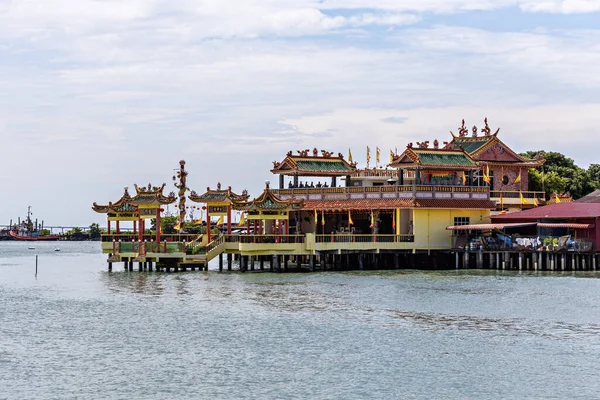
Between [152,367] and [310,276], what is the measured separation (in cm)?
2911

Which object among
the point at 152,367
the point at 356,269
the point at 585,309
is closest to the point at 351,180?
the point at 356,269

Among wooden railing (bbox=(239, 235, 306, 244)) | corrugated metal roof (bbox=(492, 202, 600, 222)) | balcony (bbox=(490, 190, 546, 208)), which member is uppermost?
balcony (bbox=(490, 190, 546, 208))

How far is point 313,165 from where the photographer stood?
72.0 metres

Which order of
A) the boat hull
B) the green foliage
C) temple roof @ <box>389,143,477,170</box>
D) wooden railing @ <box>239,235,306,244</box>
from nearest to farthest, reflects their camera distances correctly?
wooden railing @ <box>239,235,306,244</box> < temple roof @ <box>389,143,477,170</box> < the green foliage < the boat hull

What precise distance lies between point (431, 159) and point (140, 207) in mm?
17943

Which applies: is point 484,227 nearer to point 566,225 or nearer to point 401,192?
point 566,225

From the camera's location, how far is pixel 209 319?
1613 inches

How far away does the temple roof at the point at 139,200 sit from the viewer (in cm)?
6378

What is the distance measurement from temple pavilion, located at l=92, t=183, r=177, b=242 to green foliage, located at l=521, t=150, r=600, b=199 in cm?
3360

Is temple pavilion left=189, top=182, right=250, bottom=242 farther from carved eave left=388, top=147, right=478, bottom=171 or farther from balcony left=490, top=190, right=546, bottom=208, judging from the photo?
balcony left=490, top=190, right=546, bottom=208

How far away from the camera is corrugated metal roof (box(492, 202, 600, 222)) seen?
204 ft

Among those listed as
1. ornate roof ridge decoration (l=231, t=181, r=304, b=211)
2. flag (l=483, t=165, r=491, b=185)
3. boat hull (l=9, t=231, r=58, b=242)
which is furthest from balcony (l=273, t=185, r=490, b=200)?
boat hull (l=9, t=231, r=58, b=242)

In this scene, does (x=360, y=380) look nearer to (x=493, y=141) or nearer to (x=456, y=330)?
(x=456, y=330)

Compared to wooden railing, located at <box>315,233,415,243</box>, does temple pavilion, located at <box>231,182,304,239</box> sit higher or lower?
higher
